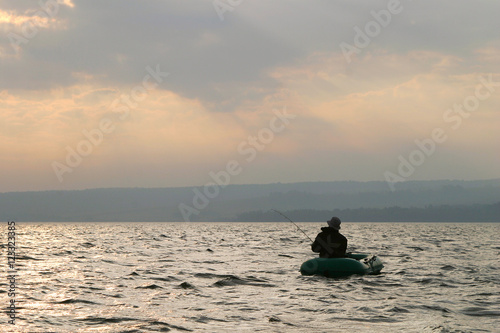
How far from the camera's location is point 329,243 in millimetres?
17875

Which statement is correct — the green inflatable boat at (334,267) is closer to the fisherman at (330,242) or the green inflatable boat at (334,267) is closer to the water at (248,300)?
the water at (248,300)

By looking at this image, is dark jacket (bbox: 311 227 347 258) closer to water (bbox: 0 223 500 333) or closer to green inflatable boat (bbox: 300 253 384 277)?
green inflatable boat (bbox: 300 253 384 277)

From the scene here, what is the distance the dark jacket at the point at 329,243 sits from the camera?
1781 cm

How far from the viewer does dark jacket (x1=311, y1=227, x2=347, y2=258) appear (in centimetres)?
1781

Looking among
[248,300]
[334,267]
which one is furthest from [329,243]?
[248,300]

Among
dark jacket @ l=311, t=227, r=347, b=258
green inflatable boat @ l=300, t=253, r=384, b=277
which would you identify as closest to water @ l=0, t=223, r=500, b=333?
green inflatable boat @ l=300, t=253, r=384, b=277

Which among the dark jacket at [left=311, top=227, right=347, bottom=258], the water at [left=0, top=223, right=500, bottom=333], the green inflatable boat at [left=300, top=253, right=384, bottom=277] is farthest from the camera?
the dark jacket at [left=311, top=227, right=347, bottom=258]

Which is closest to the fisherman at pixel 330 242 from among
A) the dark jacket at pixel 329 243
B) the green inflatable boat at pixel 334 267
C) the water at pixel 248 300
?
the dark jacket at pixel 329 243

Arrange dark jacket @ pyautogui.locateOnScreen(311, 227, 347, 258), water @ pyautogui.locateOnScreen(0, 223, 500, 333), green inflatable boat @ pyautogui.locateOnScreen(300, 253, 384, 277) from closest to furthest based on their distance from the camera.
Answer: water @ pyautogui.locateOnScreen(0, 223, 500, 333), green inflatable boat @ pyautogui.locateOnScreen(300, 253, 384, 277), dark jacket @ pyautogui.locateOnScreen(311, 227, 347, 258)

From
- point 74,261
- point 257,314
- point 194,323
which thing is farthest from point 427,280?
point 74,261

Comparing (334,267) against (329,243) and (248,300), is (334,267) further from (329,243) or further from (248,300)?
(248,300)

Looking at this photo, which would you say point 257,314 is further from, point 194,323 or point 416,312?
point 416,312

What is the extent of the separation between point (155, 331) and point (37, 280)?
29.8ft

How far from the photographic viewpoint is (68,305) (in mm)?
12453
